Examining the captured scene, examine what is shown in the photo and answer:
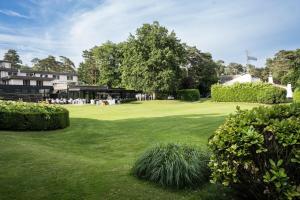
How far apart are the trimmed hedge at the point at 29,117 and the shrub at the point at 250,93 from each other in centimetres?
2911

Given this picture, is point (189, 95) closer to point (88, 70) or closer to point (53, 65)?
point (88, 70)

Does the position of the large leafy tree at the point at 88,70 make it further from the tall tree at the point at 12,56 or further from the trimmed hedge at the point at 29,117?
the trimmed hedge at the point at 29,117

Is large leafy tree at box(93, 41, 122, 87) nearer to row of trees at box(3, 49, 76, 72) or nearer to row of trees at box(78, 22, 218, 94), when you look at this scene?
row of trees at box(78, 22, 218, 94)

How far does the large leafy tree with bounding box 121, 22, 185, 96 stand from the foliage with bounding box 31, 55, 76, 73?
6156cm

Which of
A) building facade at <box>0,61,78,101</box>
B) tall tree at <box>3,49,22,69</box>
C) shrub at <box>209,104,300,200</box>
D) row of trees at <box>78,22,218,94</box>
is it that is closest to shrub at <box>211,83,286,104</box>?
row of trees at <box>78,22,218,94</box>

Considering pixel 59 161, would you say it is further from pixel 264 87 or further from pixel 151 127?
pixel 264 87

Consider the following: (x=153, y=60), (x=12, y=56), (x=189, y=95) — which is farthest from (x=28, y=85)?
(x=12, y=56)

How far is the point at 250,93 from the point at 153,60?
53.2 ft

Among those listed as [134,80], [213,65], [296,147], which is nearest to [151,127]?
[296,147]

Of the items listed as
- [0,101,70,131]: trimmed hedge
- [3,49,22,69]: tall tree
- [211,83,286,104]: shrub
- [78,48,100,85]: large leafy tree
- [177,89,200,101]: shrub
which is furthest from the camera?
[3,49,22,69]: tall tree

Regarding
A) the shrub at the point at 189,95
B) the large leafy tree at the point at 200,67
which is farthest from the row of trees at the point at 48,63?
the shrub at the point at 189,95

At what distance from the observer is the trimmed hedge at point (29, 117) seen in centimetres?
1366

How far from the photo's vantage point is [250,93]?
130 feet

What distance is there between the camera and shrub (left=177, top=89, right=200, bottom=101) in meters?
52.1
